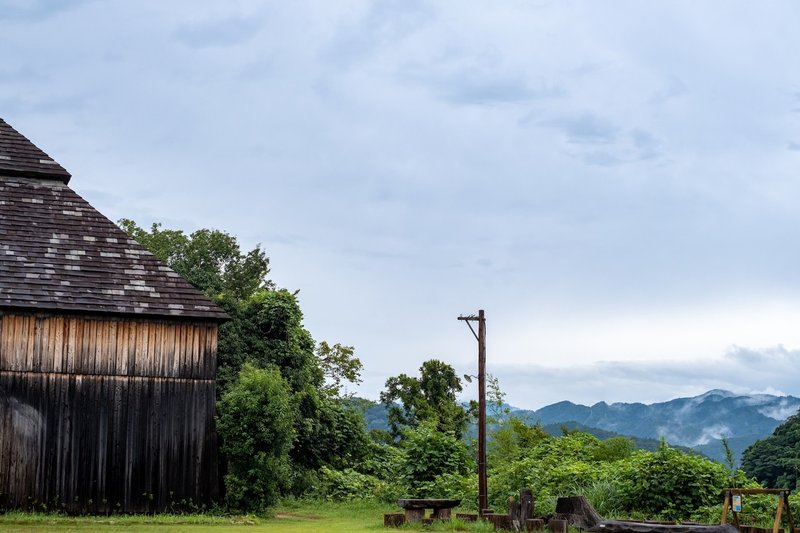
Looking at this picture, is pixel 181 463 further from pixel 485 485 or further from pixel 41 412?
pixel 485 485

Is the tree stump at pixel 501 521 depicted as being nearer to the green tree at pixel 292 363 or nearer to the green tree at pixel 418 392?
the green tree at pixel 292 363

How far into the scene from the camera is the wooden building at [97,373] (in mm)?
24922

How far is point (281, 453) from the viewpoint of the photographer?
2691 cm

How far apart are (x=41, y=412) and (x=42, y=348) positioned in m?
1.58

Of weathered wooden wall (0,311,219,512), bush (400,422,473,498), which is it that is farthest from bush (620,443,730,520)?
weathered wooden wall (0,311,219,512)

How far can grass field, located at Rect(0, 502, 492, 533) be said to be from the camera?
70.4 ft

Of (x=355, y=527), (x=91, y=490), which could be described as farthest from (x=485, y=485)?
(x=91, y=490)

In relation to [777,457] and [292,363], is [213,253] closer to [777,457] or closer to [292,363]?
[292,363]

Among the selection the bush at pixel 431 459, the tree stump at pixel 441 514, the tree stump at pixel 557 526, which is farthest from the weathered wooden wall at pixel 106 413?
the tree stump at pixel 557 526

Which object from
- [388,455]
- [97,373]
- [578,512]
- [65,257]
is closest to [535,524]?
[578,512]

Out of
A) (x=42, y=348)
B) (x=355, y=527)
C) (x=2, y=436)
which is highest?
(x=42, y=348)

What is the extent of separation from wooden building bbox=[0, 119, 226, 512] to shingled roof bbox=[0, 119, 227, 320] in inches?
1.6

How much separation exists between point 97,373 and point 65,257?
3221 millimetres

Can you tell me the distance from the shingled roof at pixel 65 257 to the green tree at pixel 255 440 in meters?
2.32
